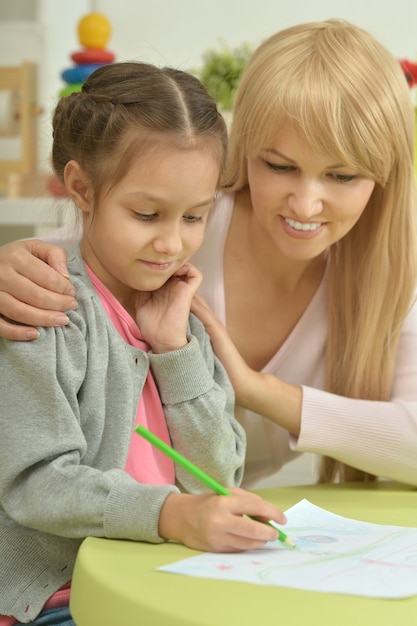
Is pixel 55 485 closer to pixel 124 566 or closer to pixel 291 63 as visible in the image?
pixel 124 566

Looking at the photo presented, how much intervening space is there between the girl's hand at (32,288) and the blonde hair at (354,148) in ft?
1.23

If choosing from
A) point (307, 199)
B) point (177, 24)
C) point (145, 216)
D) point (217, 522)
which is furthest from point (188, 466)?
point (177, 24)

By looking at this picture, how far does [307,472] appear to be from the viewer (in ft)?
7.30

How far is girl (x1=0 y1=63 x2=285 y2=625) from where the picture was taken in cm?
87

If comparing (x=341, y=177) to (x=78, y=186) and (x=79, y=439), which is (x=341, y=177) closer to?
(x=78, y=186)

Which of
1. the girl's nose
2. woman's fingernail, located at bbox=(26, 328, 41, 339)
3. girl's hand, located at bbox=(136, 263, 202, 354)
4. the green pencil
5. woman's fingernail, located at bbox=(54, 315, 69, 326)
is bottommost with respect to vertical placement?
the green pencil

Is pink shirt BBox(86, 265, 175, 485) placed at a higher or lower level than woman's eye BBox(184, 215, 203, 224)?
lower

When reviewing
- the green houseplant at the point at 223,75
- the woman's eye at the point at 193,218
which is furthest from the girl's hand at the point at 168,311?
the green houseplant at the point at 223,75

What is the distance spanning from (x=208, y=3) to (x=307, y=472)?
1441 millimetres

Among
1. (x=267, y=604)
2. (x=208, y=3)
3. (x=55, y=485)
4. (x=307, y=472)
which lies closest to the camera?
(x=267, y=604)

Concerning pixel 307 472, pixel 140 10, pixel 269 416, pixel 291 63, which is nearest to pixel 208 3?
pixel 140 10

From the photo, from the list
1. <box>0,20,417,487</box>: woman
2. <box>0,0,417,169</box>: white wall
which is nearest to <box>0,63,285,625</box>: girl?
<box>0,20,417,487</box>: woman

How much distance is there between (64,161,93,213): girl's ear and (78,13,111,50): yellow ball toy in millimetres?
1518

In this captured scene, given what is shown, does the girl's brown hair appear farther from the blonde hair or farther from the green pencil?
the green pencil
